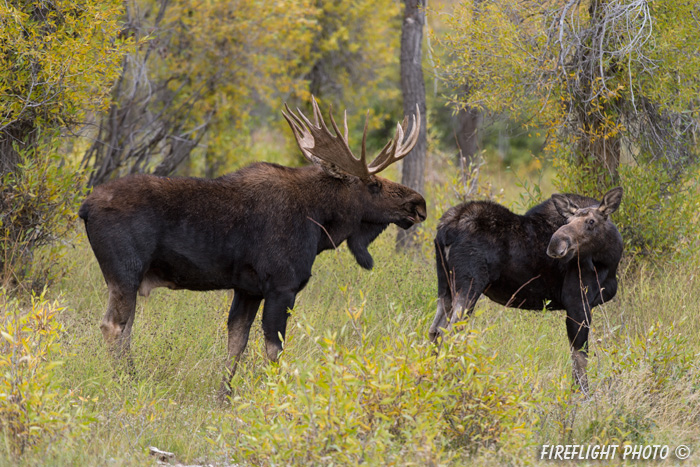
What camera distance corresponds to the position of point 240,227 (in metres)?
6.34

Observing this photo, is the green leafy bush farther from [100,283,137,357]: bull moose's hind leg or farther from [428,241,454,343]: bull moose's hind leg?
[428,241,454,343]: bull moose's hind leg

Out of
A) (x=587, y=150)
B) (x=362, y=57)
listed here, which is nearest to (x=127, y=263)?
(x=587, y=150)

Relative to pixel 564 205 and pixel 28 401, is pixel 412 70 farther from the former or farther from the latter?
pixel 28 401

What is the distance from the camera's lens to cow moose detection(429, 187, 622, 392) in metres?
6.25

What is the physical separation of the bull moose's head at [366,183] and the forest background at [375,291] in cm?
65

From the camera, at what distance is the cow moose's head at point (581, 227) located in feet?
19.9

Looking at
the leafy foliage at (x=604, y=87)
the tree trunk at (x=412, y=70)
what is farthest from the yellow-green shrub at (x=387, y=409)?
the tree trunk at (x=412, y=70)

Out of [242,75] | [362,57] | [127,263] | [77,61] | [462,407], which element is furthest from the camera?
[362,57]

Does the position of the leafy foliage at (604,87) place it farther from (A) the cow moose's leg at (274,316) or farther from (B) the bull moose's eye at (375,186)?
(A) the cow moose's leg at (274,316)

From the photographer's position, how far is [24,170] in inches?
314

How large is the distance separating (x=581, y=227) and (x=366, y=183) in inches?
71.5

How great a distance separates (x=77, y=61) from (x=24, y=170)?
1.22 meters

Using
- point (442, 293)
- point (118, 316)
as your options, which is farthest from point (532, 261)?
point (118, 316)

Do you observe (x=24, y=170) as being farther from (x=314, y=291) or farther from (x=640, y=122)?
(x=640, y=122)
